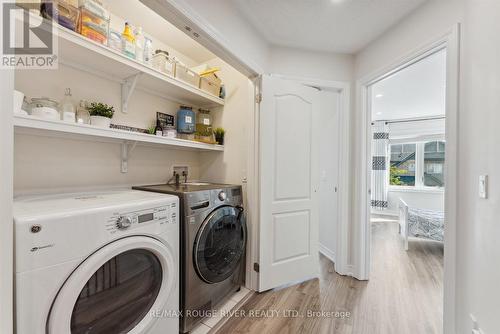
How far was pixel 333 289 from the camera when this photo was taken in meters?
2.06

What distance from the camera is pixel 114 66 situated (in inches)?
56.2

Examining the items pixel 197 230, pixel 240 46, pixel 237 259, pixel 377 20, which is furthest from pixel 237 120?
pixel 377 20

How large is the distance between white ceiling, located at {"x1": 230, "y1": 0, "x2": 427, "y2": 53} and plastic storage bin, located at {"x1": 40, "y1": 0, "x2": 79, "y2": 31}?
3.55 ft

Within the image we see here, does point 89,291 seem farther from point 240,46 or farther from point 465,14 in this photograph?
point 465,14

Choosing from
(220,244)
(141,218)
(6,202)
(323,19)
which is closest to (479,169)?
(323,19)

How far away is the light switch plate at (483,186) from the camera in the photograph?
1042 mm

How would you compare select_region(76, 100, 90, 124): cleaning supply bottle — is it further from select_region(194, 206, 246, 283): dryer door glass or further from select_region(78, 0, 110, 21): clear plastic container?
select_region(194, 206, 246, 283): dryer door glass

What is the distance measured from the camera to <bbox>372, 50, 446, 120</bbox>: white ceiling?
8.86ft

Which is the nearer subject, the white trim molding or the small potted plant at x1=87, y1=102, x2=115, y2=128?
the white trim molding

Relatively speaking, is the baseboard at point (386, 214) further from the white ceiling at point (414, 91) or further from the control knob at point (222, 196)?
the control knob at point (222, 196)

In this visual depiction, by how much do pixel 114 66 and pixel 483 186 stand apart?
2.30 meters

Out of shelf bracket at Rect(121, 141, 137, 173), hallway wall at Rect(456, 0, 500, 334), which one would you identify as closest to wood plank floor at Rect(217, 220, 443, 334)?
hallway wall at Rect(456, 0, 500, 334)

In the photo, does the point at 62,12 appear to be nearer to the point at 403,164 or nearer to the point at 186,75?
the point at 186,75

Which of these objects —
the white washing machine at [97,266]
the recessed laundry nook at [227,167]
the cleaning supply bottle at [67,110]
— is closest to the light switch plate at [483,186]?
the recessed laundry nook at [227,167]
